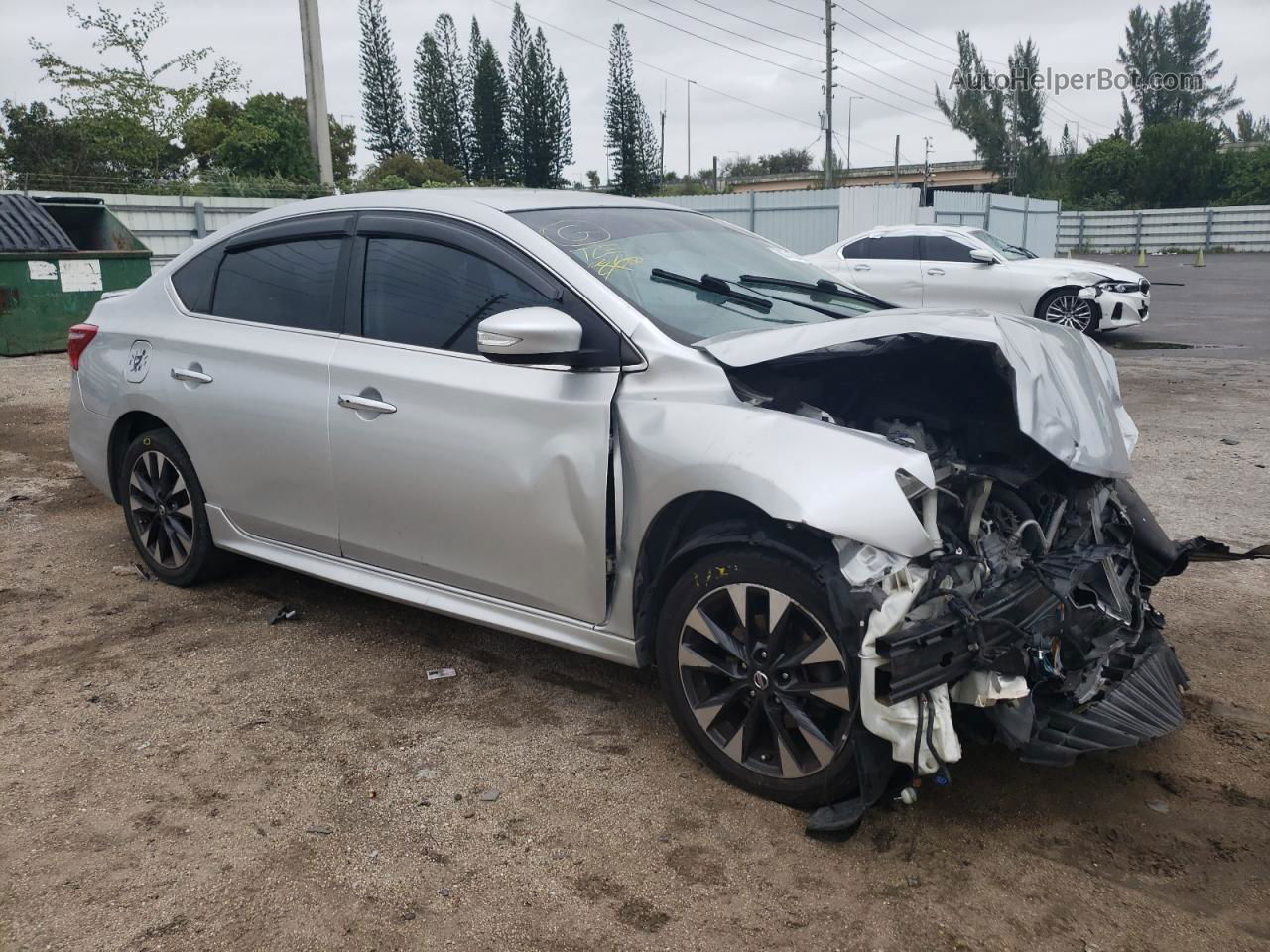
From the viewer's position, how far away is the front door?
3.29 m

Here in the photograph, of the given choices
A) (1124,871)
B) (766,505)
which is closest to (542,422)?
(766,505)

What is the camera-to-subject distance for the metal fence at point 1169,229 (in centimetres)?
4028

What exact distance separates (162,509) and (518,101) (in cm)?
6998

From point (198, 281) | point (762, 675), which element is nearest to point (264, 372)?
point (198, 281)

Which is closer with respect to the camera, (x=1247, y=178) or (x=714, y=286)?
(x=714, y=286)

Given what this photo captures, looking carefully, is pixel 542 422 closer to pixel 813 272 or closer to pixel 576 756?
pixel 576 756

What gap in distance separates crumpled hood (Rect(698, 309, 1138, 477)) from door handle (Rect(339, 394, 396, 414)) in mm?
1174

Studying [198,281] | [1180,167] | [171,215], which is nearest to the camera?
[198,281]

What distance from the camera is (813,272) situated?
436 cm

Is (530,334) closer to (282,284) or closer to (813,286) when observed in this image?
(813,286)

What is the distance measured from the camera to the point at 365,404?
375cm

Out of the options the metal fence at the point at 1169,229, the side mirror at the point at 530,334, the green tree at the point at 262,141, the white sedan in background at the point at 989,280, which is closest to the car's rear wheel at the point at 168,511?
the side mirror at the point at 530,334

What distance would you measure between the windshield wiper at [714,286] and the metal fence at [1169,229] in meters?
40.8

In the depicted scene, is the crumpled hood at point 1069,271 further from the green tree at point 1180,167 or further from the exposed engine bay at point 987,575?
the green tree at point 1180,167
